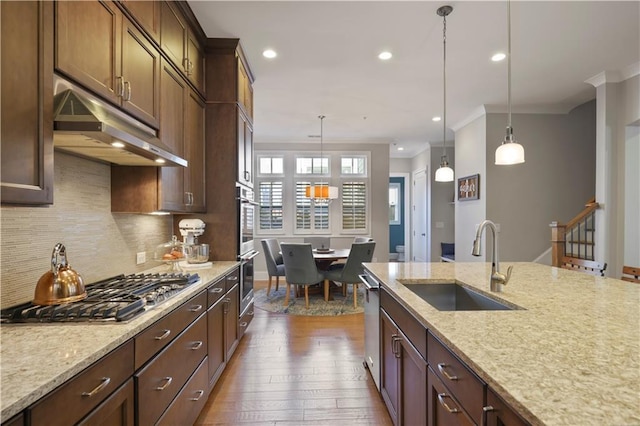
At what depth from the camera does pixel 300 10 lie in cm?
248

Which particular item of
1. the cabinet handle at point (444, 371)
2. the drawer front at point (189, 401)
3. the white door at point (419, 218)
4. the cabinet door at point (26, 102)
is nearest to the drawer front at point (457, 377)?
the cabinet handle at point (444, 371)

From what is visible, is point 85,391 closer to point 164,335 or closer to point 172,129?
point 164,335

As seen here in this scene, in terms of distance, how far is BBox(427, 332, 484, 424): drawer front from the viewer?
888 mm

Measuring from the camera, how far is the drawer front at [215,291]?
2.11 m

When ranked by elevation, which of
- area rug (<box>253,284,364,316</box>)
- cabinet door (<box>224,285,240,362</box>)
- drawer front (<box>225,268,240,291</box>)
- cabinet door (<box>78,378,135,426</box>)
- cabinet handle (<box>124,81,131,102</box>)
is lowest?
area rug (<box>253,284,364,316</box>)

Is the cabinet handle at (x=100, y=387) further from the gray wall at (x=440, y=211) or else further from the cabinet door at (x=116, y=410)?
the gray wall at (x=440, y=211)

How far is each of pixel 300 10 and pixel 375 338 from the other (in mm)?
2630

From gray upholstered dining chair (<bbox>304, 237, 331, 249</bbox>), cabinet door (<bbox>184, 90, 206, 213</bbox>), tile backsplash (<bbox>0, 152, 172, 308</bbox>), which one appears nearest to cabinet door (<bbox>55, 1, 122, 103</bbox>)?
tile backsplash (<bbox>0, 152, 172, 308</bbox>)

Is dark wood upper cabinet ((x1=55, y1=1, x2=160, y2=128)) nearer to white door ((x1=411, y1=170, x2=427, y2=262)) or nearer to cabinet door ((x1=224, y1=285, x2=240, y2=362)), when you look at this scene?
cabinet door ((x1=224, y1=285, x2=240, y2=362))

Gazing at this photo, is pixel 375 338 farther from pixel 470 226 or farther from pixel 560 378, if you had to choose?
pixel 470 226

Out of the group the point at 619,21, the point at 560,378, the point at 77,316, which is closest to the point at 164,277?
the point at 77,316

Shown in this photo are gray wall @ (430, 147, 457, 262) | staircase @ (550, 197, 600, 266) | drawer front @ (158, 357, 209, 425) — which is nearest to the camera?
drawer front @ (158, 357, 209, 425)

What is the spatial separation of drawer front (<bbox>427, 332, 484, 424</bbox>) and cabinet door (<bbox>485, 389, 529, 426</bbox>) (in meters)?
0.04

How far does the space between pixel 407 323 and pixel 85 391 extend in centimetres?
128
